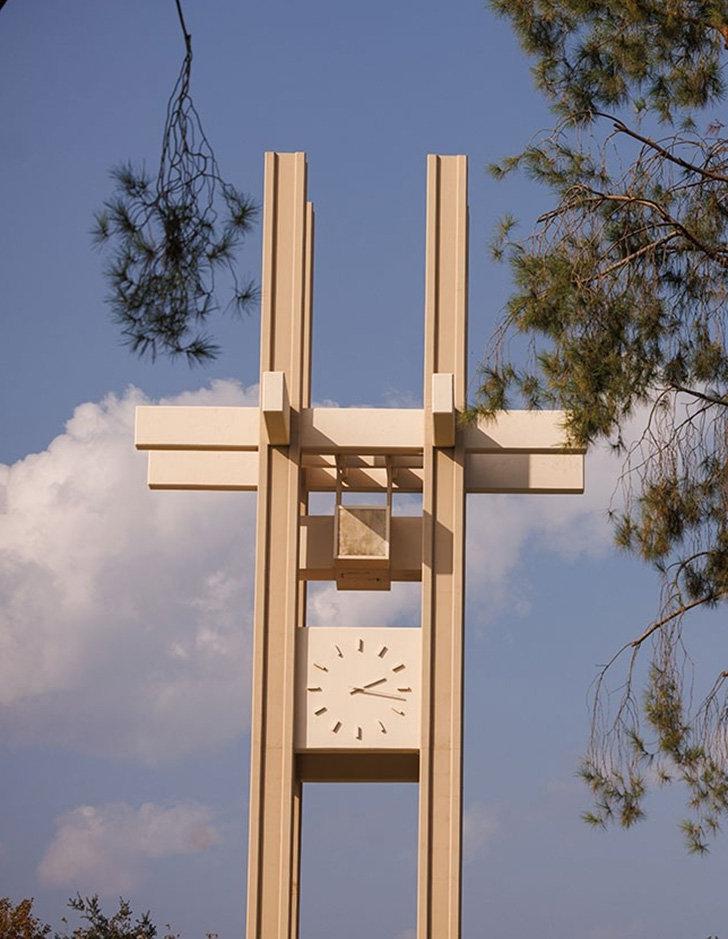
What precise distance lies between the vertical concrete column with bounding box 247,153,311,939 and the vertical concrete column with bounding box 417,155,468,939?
2.53 ft

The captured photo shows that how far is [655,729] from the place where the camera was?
750cm

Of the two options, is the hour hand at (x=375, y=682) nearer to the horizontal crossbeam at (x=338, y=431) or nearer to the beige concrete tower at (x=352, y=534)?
the beige concrete tower at (x=352, y=534)

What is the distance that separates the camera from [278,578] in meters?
10.7

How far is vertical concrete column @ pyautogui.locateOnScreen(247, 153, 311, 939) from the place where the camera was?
1034cm

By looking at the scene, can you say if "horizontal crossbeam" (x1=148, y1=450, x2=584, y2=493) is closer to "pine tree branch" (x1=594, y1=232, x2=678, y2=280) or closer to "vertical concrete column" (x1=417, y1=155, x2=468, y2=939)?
"vertical concrete column" (x1=417, y1=155, x2=468, y2=939)

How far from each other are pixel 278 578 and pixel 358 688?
0.80 meters

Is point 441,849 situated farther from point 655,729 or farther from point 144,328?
point 144,328

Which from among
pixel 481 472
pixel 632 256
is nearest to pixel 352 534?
pixel 481 472

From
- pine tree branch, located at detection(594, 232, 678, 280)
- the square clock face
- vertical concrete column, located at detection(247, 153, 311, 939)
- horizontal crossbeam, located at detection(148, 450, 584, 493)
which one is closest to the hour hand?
the square clock face

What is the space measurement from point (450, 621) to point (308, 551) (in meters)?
1.01

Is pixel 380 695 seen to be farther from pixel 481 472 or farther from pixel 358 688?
pixel 481 472

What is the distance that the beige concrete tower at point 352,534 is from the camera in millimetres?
10422

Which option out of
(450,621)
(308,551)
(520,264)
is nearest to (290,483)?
(308,551)

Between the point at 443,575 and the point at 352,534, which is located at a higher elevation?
the point at 352,534
